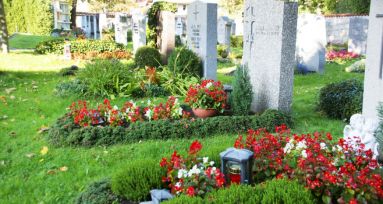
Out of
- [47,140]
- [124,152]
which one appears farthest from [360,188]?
[47,140]

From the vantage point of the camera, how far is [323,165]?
400 centimetres

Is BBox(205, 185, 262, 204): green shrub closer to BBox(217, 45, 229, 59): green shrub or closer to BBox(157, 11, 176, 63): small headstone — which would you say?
BBox(157, 11, 176, 63): small headstone

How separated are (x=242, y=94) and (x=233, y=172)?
3.79 m

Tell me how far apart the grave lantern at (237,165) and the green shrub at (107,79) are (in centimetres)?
608

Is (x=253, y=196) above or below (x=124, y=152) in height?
above

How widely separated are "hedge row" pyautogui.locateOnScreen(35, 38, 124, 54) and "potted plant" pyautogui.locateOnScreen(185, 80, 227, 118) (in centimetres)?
1295

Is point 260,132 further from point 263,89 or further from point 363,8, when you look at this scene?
point 363,8

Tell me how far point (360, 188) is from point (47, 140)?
4980 millimetres

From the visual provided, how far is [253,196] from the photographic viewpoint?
358 centimetres

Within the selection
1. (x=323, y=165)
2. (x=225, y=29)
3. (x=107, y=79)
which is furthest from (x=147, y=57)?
(x=323, y=165)

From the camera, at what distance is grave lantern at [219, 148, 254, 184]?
13.8 ft

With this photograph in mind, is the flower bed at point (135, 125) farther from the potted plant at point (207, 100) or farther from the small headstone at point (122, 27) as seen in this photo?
the small headstone at point (122, 27)

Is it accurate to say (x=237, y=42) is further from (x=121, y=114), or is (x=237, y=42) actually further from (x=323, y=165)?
(x=323, y=165)

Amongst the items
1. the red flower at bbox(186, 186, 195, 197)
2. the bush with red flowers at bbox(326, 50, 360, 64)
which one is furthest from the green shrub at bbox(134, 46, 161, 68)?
the red flower at bbox(186, 186, 195, 197)
